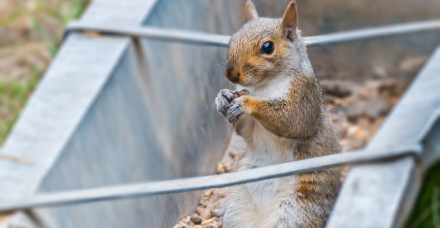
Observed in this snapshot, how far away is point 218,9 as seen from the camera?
2258 millimetres

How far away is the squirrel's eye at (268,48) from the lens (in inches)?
65.6

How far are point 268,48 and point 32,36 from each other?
275 cm

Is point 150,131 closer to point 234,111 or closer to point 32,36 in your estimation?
point 234,111

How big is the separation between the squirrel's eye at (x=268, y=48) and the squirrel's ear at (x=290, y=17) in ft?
0.17

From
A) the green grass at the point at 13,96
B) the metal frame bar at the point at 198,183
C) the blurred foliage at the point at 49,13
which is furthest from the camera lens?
the blurred foliage at the point at 49,13

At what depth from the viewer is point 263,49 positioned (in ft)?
5.49

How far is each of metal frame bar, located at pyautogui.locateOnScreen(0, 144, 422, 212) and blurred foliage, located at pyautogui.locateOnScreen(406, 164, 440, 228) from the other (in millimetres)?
258

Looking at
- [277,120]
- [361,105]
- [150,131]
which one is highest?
[277,120]

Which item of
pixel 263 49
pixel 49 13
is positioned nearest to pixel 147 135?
pixel 263 49

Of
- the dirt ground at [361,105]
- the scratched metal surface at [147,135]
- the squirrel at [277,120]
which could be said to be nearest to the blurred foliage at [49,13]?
the dirt ground at [361,105]

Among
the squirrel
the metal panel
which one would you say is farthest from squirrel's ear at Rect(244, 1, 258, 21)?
the metal panel

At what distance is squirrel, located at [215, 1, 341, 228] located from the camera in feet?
5.44

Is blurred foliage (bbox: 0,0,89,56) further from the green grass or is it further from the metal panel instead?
the metal panel

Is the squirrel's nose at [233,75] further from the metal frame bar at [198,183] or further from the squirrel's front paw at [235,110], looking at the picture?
the metal frame bar at [198,183]
